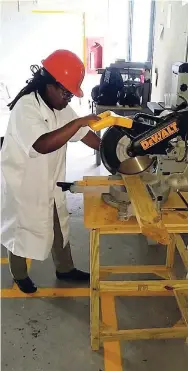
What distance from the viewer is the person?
170 centimetres

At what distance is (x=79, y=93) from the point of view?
179 cm

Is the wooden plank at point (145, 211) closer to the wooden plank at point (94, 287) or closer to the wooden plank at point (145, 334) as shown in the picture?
the wooden plank at point (94, 287)

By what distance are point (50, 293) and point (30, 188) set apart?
690mm

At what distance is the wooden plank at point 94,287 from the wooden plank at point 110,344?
7 cm

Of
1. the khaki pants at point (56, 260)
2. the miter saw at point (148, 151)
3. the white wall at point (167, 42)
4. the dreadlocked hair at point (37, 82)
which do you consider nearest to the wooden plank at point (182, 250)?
the miter saw at point (148, 151)

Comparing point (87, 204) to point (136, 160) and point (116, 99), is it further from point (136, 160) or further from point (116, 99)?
point (116, 99)

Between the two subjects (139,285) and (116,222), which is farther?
(139,285)

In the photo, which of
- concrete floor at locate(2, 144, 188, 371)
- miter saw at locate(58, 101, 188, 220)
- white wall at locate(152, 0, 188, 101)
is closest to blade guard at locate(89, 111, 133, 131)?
miter saw at locate(58, 101, 188, 220)

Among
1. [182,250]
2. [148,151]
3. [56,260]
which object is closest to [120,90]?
[56,260]

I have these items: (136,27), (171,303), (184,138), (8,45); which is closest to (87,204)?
(184,138)

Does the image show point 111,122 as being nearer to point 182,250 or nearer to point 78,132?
point 78,132

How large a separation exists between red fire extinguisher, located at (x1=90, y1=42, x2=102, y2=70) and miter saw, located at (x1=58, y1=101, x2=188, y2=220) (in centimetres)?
638

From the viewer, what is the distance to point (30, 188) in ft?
6.37

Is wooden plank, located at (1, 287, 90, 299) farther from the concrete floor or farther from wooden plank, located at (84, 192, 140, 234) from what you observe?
wooden plank, located at (84, 192, 140, 234)
